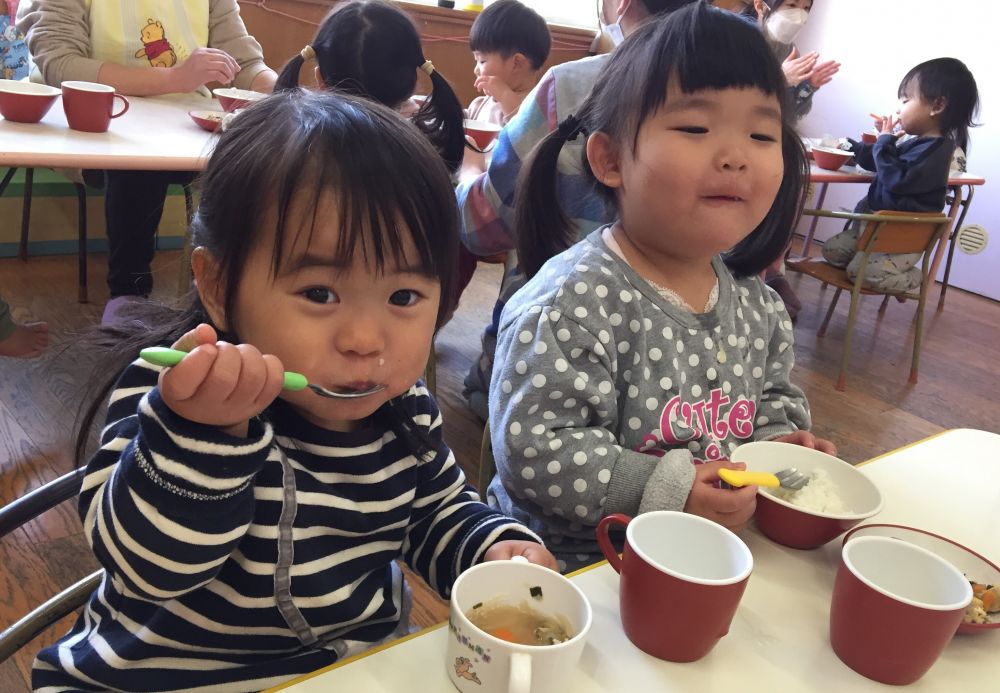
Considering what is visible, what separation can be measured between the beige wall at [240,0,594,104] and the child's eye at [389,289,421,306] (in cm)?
284

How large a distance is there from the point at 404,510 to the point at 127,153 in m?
1.12

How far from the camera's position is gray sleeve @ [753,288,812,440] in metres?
1.18

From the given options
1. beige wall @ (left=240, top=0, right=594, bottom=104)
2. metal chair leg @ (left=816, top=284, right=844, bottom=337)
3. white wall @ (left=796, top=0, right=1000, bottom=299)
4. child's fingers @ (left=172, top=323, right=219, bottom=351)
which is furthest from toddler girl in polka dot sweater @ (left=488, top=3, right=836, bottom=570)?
white wall @ (left=796, top=0, right=1000, bottom=299)

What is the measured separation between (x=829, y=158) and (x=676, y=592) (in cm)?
331

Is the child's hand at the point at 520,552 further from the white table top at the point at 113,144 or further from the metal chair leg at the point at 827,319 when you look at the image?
the metal chair leg at the point at 827,319

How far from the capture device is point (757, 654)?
64cm

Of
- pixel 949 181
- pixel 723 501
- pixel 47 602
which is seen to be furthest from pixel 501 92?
pixel 47 602

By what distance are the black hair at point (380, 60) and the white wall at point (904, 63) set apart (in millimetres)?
4331

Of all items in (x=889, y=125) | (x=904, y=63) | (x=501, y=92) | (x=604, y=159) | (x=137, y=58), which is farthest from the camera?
(x=904, y=63)

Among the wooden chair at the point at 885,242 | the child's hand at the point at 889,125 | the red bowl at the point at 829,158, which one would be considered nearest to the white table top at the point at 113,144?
the wooden chair at the point at 885,242

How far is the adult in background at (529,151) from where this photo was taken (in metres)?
1.49

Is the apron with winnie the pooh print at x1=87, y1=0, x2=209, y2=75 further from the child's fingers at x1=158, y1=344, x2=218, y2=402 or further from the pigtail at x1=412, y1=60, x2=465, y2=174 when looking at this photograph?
the child's fingers at x1=158, y1=344, x2=218, y2=402

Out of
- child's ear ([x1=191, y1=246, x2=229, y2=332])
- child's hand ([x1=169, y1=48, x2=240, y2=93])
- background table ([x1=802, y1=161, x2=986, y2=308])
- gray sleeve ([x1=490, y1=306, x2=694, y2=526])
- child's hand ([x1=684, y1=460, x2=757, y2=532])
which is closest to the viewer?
child's ear ([x1=191, y1=246, x2=229, y2=332])

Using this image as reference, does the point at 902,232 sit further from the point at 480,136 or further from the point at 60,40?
the point at 60,40
